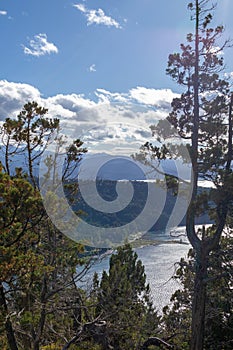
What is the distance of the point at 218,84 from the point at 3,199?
473 cm

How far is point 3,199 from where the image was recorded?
352 cm

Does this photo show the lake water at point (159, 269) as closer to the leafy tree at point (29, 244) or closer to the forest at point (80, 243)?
the forest at point (80, 243)

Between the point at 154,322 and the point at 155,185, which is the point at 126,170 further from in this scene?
the point at 154,322

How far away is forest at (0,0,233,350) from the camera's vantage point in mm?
3824

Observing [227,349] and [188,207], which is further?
[227,349]

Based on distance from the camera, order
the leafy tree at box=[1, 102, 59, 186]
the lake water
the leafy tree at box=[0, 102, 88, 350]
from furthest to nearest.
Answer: the lake water, the leafy tree at box=[1, 102, 59, 186], the leafy tree at box=[0, 102, 88, 350]

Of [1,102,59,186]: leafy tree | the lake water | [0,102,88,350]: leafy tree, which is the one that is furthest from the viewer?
the lake water

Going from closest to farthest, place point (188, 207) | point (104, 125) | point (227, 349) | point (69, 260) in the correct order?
point (69, 260) → point (104, 125) → point (188, 207) → point (227, 349)

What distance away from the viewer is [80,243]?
4.83 m

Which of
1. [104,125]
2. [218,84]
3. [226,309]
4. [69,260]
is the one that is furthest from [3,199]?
[226,309]

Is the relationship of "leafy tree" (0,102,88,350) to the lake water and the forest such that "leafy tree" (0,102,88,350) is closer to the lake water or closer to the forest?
the forest

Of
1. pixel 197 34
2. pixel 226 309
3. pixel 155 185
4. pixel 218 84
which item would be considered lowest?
pixel 226 309

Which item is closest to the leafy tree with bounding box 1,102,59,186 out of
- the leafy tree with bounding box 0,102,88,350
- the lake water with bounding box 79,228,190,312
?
the leafy tree with bounding box 0,102,88,350

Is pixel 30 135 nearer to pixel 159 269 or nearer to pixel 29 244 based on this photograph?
pixel 29 244
